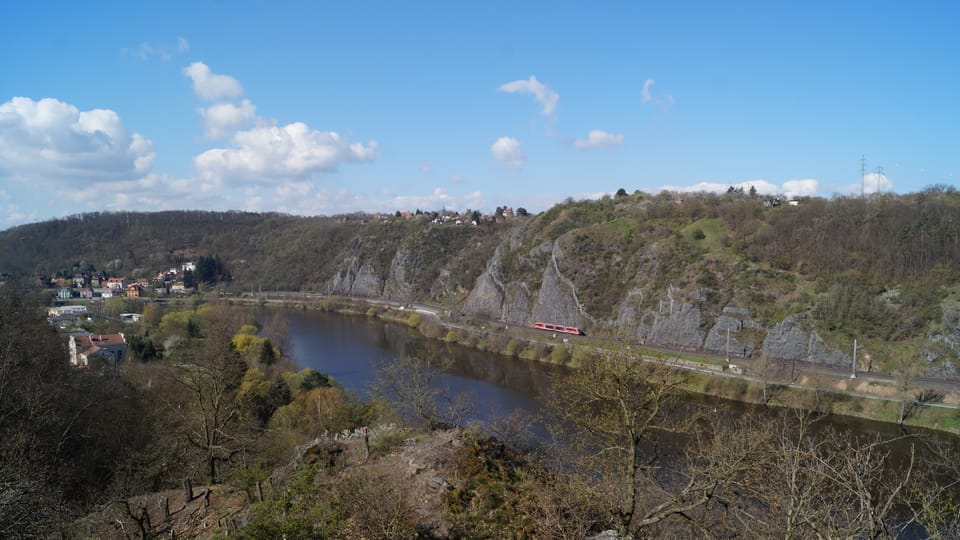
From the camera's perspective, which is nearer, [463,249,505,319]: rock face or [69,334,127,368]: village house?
[69,334,127,368]: village house

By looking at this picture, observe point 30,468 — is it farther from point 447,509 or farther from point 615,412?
point 615,412

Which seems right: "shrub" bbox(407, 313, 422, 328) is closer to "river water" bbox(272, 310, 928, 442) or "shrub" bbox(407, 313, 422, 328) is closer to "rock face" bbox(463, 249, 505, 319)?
"river water" bbox(272, 310, 928, 442)

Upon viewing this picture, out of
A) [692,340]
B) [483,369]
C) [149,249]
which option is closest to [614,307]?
[692,340]

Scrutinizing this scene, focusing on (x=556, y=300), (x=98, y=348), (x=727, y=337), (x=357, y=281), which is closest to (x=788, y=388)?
(x=727, y=337)

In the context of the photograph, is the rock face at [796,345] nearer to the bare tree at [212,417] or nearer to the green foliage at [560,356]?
the green foliage at [560,356]

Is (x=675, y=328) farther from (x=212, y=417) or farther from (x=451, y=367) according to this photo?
(x=212, y=417)

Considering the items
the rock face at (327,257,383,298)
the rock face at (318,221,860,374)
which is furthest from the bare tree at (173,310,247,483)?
the rock face at (327,257,383,298)

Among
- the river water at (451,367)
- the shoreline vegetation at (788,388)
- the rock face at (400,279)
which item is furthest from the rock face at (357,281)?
the shoreline vegetation at (788,388)
